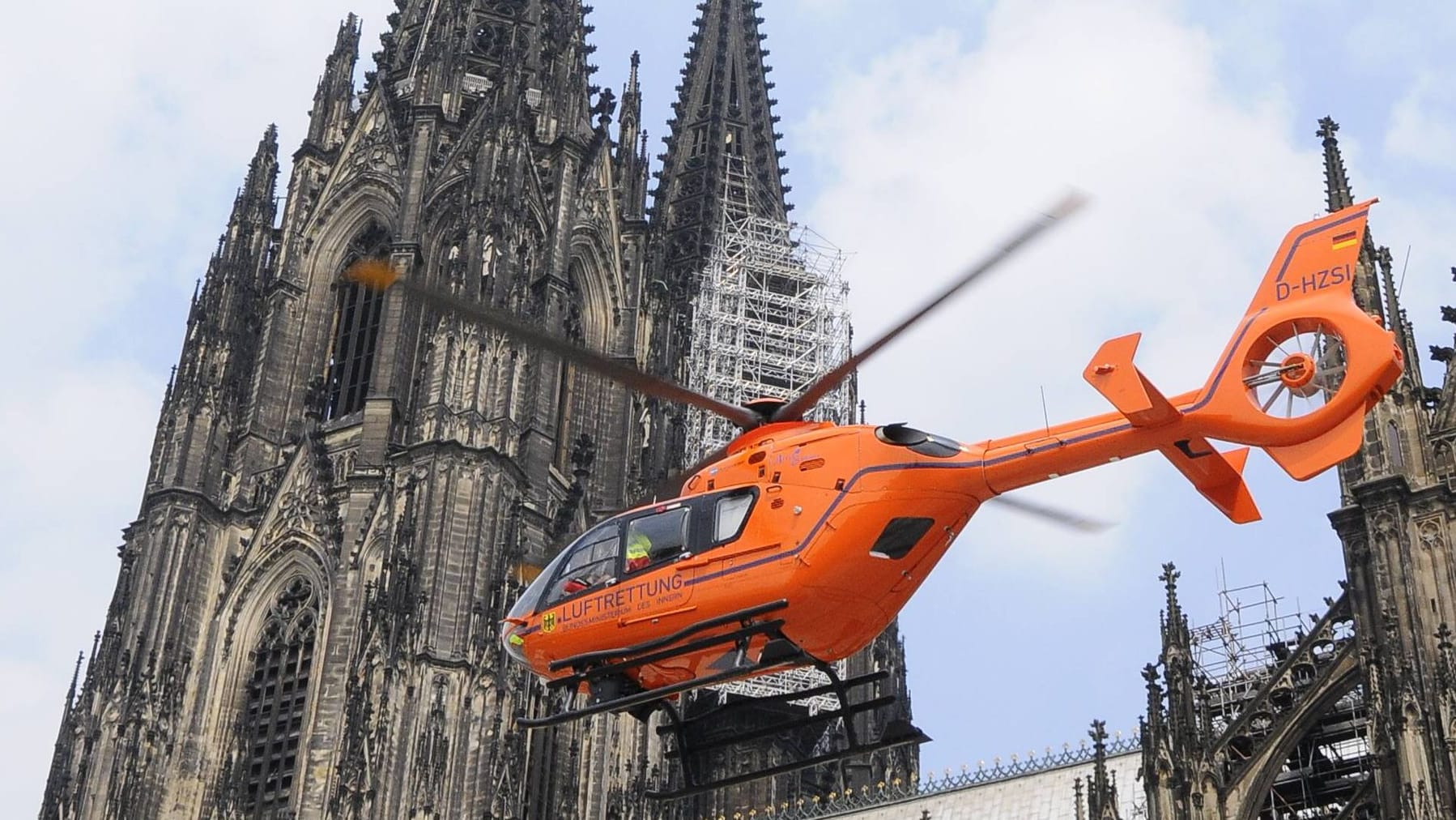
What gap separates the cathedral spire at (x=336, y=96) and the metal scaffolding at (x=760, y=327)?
12.6 meters

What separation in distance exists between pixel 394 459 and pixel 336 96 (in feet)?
48.8

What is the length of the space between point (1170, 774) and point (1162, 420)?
46.4 feet

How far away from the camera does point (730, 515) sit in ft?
60.1

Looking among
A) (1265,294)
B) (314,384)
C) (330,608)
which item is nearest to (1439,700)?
(1265,294)

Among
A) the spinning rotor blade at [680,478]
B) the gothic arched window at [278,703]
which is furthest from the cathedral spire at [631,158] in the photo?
the spinning rotor blade at [680,478]

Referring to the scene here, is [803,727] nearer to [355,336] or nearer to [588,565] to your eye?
[588,565]

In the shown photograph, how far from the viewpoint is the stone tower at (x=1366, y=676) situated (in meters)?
26.9

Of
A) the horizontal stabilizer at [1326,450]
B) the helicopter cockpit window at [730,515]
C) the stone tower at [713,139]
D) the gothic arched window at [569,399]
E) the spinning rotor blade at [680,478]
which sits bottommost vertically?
the horizontal stabilizer at [1326,450]

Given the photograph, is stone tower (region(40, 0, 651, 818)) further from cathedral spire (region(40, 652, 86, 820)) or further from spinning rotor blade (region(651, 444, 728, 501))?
spinning rotor blade (region(651, 444, 728, 501))

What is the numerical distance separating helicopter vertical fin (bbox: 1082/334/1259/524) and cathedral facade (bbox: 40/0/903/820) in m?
25.3

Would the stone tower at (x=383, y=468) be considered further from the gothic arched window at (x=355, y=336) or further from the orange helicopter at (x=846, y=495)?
the orange helicopter at (x=846, y=495)

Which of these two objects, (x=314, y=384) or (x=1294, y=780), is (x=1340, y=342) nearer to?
(x=1294, y=780)

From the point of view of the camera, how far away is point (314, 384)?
164ft

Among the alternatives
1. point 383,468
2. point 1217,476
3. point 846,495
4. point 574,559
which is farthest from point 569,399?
point 1217,476
